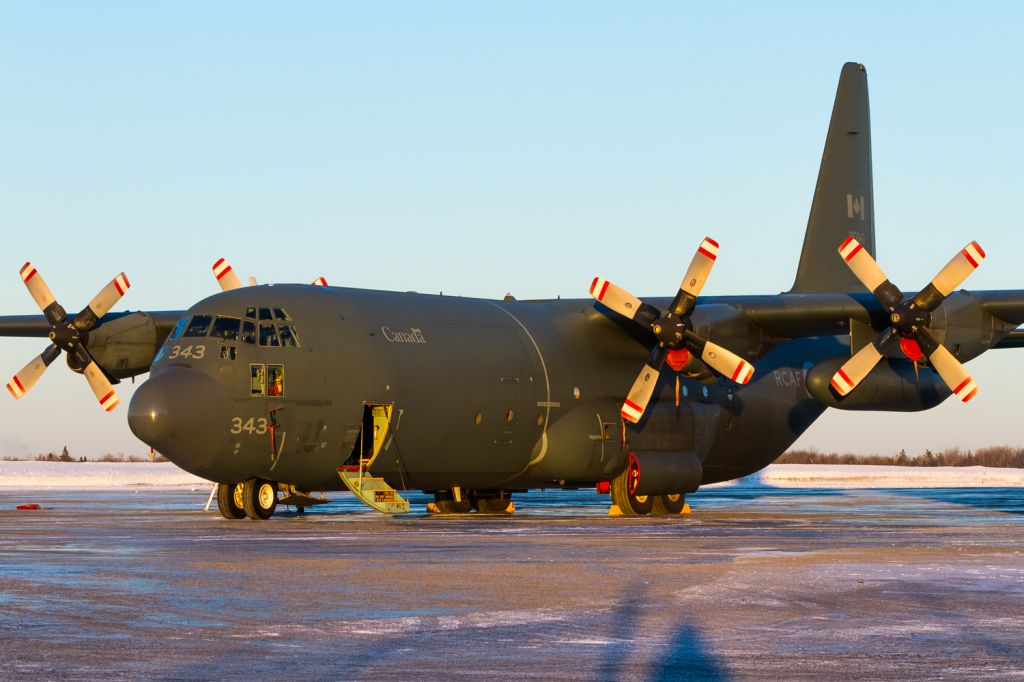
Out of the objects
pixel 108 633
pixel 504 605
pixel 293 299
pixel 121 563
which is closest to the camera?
pixel 108 633

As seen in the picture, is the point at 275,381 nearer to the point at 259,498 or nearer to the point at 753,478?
the point at 259,498

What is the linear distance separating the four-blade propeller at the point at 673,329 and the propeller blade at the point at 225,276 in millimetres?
7950

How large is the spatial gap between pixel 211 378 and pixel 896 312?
41.7 ft

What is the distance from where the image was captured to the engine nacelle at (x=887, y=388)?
27703 millimetres

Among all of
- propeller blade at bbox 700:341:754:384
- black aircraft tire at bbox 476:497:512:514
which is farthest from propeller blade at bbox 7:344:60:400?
propeller blade at bbox 700:341:754:384

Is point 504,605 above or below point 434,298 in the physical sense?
below

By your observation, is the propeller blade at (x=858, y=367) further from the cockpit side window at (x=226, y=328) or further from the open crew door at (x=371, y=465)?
the cockpit side window at (x=226, y=328)

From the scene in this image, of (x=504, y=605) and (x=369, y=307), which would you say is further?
(x=369, y=307)

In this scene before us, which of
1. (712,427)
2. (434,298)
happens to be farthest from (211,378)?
(712,427)

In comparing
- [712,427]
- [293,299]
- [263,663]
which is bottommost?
[263,663]

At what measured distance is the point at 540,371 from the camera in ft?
88.0

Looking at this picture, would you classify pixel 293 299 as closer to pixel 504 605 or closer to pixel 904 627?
pixel 504 605

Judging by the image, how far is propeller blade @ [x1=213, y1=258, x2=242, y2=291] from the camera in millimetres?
29234

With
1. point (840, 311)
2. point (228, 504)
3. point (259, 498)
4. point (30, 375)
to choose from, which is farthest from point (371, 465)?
point (840, 311)
